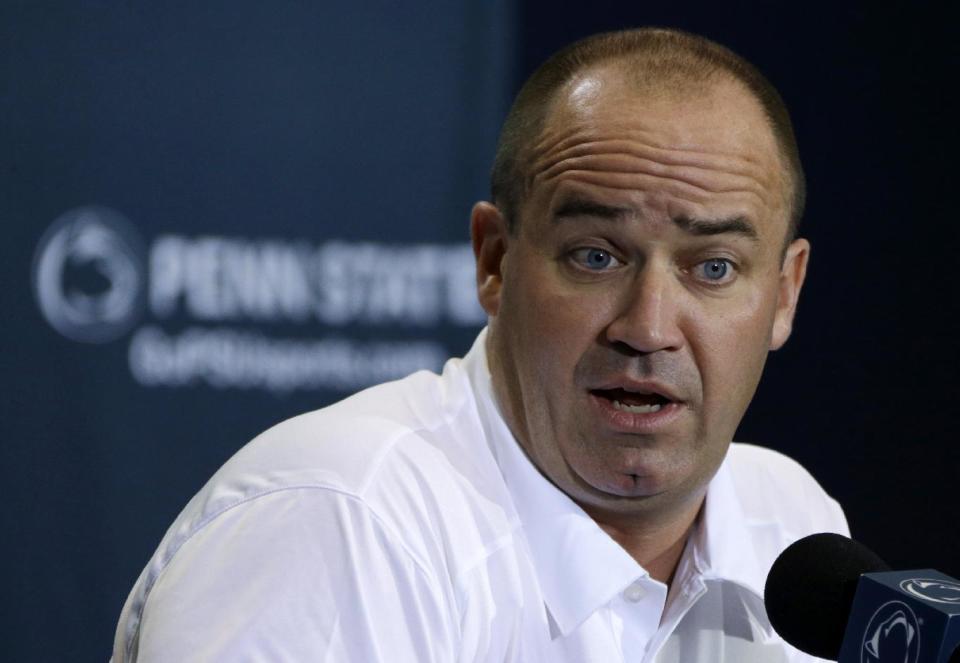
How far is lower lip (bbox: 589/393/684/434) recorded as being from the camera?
5.31 feet

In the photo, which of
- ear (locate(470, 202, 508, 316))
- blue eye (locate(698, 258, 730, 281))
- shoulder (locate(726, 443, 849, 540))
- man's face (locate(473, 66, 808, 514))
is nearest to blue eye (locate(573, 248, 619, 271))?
man's face (locate(473, 66, 808, 514))

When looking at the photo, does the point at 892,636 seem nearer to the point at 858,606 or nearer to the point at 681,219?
the point at 858,606

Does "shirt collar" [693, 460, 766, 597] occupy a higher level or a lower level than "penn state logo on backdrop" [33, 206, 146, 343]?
lower

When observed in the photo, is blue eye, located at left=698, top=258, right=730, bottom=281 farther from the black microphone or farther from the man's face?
the black microphone

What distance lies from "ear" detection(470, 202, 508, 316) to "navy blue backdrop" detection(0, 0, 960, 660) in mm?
1143

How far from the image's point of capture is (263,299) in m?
2.95

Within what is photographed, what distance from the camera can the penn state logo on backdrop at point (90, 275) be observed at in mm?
2807

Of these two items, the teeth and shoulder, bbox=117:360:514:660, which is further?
the teeth

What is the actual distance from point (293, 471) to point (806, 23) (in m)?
2.24

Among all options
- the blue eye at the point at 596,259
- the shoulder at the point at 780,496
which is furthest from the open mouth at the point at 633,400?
the shoulder at the point at 780,496

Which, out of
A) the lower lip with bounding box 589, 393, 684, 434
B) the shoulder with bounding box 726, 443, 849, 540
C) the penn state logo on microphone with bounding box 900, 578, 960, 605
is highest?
the lower lip with bounding box 589, 393, 684, 434

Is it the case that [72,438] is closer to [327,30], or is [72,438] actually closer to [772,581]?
[327,30]

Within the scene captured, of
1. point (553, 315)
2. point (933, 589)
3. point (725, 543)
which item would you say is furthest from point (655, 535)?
point (933, 589)

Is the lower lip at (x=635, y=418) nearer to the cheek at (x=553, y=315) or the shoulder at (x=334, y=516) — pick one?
the cheek at (x=553, y=315)
